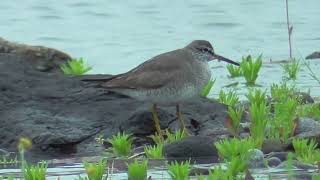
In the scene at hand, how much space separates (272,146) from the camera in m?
10.2

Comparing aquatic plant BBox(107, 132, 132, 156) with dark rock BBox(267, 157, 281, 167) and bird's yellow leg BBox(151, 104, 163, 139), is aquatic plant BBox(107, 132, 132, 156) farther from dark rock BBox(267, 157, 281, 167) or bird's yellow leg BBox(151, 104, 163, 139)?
dark rock BBox(267, 157, 281, 167)

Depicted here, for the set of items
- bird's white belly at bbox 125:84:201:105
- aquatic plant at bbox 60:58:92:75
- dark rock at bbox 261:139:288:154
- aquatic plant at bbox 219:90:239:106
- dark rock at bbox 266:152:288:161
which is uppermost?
aquatic plant at bbox 60:58:92:75

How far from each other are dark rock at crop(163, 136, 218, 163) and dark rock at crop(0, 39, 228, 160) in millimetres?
938

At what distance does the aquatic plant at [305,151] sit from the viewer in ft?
30.7

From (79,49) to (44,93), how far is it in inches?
255

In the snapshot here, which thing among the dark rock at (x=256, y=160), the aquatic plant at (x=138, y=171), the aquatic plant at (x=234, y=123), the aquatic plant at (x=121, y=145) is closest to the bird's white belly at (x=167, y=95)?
the aquatic plant at (x=234, y=123)

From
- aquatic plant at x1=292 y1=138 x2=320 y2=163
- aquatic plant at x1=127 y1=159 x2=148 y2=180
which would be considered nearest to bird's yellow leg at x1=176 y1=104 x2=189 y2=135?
aquatic plant at x1=292 y1=138 x2=320 y2=163

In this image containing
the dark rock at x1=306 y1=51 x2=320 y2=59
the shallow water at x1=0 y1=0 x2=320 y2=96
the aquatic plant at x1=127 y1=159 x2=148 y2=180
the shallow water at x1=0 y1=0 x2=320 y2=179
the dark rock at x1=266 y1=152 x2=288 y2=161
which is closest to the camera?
the aquatic plant at x1=127 y1=159 x2=148 y2=180

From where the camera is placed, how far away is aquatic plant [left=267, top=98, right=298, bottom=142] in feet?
34.7

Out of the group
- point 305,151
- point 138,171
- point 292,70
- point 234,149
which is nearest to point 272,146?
point 305,151

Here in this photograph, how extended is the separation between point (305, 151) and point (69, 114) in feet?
9.00

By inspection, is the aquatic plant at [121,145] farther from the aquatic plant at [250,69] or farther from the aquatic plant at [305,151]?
the aquatic plant at [250,69]

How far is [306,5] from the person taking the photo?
Answer: 21.6m

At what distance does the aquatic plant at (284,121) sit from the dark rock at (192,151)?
0.74 meters
